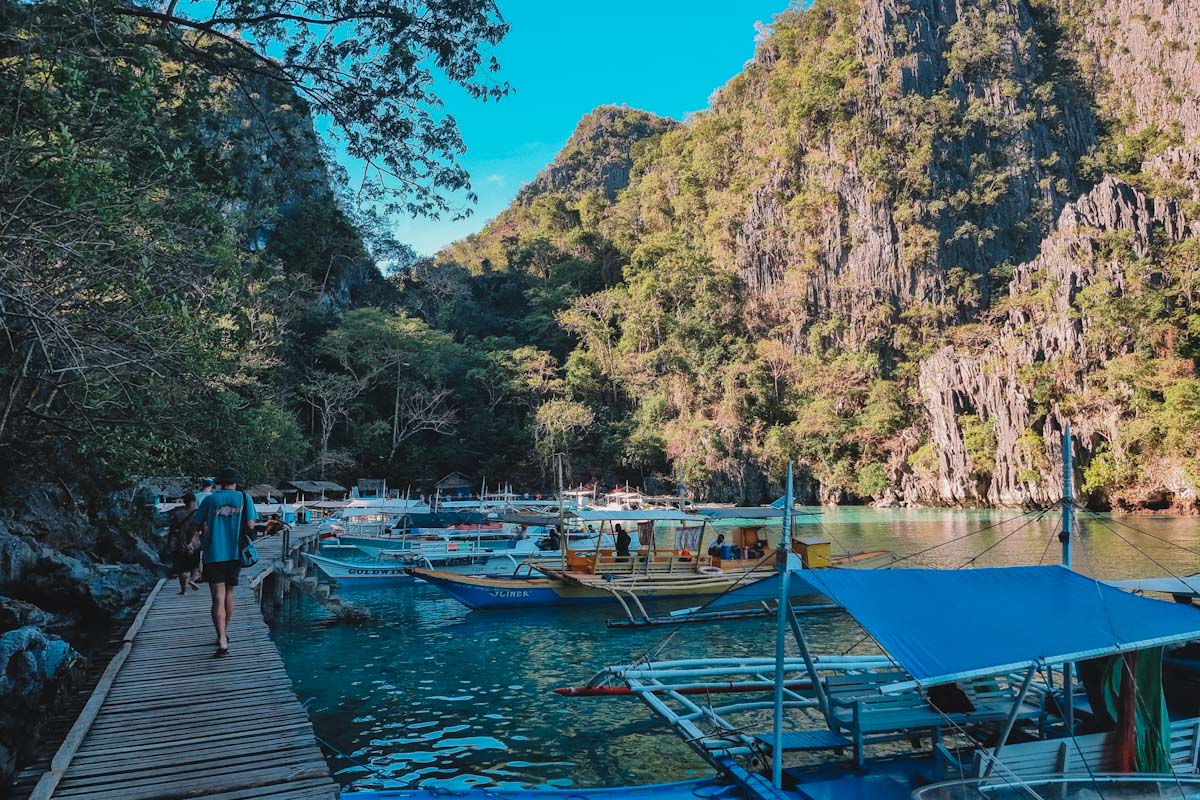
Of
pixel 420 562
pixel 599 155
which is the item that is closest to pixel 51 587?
pixel 420 562

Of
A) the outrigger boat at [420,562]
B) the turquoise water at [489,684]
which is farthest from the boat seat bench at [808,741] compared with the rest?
the outrigger boat at [420,562]

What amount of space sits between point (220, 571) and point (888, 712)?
567cm

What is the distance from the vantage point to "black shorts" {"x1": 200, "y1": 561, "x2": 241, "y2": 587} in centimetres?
650

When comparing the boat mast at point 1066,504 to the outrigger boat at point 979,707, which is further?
the boat mast at point 1066,504

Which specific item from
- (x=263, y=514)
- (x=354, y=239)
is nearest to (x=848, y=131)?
(x=263, y=514)

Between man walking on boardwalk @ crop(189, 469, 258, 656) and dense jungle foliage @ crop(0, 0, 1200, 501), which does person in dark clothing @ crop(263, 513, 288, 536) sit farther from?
man walking on boardwalk @ crop(189, 469, 258, 656)

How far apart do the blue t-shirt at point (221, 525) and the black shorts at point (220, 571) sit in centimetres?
4

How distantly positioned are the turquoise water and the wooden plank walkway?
1438 mm

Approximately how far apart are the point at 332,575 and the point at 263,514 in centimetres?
1164

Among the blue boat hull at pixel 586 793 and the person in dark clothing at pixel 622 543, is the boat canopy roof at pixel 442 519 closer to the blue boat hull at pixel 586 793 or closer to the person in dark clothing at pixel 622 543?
the person in dark clothing at pixel 622 543

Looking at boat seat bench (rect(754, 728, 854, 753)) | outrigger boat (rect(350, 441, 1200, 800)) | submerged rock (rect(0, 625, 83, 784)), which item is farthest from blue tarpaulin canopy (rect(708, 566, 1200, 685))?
submerged rock (rect(0, 625, 83, 784))

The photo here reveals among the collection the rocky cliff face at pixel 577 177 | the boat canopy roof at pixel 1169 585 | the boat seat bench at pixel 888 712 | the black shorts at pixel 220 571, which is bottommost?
the boat seat bench at pixel 888 712

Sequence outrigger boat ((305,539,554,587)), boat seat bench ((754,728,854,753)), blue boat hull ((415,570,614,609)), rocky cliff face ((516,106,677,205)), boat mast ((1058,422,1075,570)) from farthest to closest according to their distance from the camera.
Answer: rocky cliff face ((516,106,677,205)) < outrigger boat ((305,539,554,587)) < blue boat hull ((415,570,614,609)) < boat mast ((1058,422,1075,570)) < boat seat bench ((754,728,854,753))

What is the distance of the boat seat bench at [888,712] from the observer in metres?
5.17
